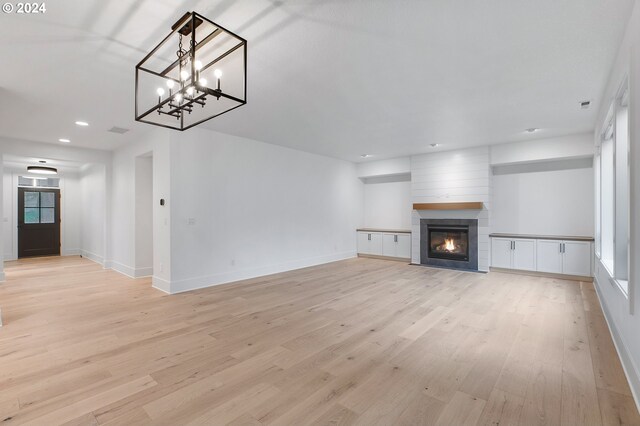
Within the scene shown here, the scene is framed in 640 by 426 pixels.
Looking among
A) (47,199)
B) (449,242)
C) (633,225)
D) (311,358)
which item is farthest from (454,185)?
(47,199)

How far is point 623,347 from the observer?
100 inches

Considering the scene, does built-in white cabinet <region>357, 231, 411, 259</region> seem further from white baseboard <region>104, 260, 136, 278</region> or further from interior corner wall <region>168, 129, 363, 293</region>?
white baseboard <region>104, 260, 136, 278</region>

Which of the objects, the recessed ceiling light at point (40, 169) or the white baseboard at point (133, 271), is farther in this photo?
the recessed ceiling light at point (40, 169)

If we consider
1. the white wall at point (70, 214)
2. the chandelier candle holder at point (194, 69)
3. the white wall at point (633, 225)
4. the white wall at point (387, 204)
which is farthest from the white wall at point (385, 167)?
the white wall at point (70, 214)

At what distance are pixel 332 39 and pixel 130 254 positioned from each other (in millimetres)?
5831

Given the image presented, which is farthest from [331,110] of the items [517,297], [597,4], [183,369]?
[517,297]

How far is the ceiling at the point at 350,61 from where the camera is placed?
7.29ft

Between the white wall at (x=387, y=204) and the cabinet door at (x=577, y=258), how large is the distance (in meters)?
3.36

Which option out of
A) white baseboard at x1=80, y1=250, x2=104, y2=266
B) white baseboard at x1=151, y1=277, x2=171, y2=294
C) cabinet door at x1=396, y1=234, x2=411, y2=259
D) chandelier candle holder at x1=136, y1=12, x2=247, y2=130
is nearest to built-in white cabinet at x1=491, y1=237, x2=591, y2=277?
cabinet door at x1=396, y1=234, x2=411, y2=259

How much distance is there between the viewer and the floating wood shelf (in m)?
6.44

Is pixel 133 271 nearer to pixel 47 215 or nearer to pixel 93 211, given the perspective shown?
pixel 93 211

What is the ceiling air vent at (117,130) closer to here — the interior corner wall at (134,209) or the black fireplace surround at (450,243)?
the interior corner wall at (134,209)

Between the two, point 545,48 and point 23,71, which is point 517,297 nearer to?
point 545,48

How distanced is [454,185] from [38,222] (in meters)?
11.6
